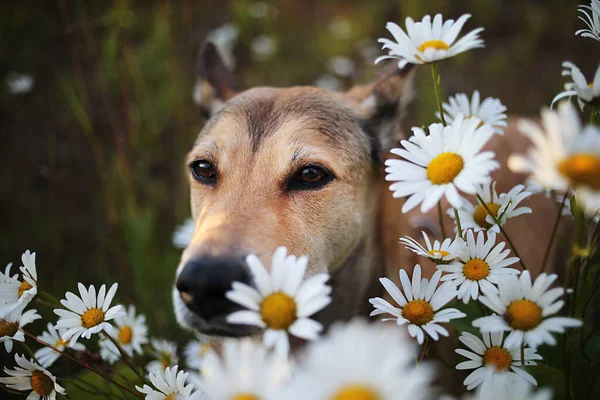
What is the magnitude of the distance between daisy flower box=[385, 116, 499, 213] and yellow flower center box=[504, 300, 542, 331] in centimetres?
36

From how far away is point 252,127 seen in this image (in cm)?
237

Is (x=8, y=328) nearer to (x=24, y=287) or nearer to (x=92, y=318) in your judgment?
(x=24, y=287)

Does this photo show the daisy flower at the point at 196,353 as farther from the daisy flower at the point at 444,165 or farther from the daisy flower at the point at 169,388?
the daisy flower at the point at 444,165

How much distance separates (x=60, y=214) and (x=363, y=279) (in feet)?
11.8

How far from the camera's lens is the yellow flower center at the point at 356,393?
0.79 metres

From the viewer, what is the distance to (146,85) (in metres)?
5.34

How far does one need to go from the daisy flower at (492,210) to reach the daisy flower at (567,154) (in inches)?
20.2

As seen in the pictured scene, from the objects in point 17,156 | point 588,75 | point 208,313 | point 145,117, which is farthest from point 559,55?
point 17,156

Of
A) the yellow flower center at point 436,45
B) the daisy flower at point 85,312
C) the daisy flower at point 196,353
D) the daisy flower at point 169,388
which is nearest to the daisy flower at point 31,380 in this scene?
the daisy flower at point 85,312

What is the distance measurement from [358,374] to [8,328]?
1.34m

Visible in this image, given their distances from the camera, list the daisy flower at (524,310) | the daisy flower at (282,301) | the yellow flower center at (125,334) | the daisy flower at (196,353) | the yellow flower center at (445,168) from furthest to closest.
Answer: the daisy flower at (196,353)
the yellow flower center at (125,334)
the yellow flower center at (445,168)
the daisy flower at (524,310)
the daisy flower at (282,301)

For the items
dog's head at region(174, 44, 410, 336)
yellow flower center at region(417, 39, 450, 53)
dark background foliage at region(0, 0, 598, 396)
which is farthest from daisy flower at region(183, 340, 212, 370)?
yellow flower center at region(417, 39, 450, 53)

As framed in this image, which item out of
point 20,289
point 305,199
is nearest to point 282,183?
point 305,199

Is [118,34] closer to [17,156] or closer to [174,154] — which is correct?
[174,154]
